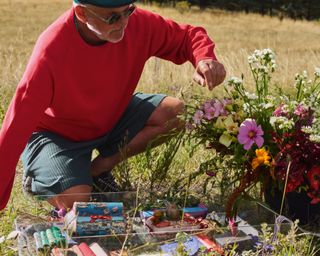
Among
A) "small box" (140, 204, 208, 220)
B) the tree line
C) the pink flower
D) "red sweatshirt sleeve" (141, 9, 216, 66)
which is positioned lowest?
the tree line

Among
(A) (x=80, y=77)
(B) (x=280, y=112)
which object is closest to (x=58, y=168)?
(A) (x=80, y=77)

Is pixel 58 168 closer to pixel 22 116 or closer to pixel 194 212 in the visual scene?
pixel 22 116

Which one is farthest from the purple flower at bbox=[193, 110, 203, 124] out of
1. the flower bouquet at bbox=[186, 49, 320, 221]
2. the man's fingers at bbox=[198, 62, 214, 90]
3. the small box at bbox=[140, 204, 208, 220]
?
the small box at bbox=[140, 204, 208, 220]

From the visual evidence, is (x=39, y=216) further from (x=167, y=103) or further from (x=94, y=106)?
(x=167, y=103)

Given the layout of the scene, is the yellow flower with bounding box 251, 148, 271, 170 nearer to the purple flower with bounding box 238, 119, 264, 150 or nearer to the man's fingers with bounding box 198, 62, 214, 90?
the purple flower with bounding box 238, 119, 264, 150

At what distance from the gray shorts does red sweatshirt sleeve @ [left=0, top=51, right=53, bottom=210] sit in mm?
402

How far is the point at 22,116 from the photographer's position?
2850 mm

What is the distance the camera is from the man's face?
2941 mm

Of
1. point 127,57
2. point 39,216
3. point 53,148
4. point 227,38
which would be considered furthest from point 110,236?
point 227,38

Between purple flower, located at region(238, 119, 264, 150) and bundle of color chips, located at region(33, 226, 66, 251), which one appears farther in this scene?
purple flower, located at region(238, 119, 264, 150)

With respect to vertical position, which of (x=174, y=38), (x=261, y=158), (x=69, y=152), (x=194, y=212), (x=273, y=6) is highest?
(x=174, y=38)

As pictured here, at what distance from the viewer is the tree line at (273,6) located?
46312 mm

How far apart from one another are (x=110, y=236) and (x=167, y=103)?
118cm

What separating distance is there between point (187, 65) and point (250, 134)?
5.46 m
